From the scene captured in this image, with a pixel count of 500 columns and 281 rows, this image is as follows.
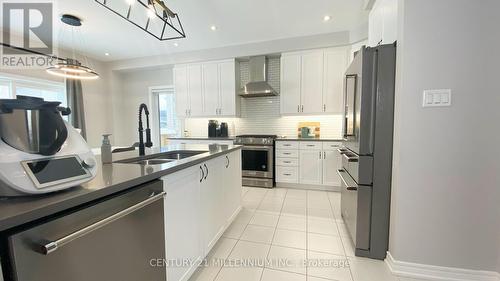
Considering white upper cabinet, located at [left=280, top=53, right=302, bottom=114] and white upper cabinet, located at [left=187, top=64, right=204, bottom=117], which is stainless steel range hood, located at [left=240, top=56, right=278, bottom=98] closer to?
white upper cabinet, located at [left=280, top=53, right=302, bottom=114]

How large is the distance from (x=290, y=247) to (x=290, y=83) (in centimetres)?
301

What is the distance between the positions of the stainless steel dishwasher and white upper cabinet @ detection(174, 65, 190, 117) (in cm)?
393

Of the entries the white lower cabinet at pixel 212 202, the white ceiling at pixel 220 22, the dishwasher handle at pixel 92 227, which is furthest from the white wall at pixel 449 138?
the dishwasher handle at pixel 92 227

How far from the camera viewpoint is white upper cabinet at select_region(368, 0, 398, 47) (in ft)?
5.72

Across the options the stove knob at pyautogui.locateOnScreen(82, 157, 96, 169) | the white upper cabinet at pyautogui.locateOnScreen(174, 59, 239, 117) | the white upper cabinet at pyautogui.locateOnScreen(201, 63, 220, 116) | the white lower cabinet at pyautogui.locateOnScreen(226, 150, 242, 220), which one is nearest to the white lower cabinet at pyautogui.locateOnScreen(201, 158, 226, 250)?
the white lower cabinet at pyautogui.locateOnScreen(226, 150, 242, 220)

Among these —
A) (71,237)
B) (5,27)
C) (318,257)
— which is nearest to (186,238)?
(71,237)

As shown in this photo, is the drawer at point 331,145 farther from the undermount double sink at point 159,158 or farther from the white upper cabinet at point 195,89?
the white upper cabinet at point 195,89

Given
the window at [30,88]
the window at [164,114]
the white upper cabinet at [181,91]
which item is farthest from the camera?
the window at [164,114]

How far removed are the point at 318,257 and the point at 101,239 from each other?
5.62 ft

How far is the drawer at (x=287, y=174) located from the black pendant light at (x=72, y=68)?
324cm

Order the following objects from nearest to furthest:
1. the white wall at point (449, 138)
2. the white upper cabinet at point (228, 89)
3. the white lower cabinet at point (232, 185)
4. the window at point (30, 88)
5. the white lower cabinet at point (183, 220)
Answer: the white lower cabinet at point (183, 220) < the white wall at point (449, 138) < the white lower cabinet at point (232, 185) < the window at point (30, 88) < the white upper cabinet at point (228, 89)

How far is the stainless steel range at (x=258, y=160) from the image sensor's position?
3982 mm

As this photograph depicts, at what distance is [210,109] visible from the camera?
4656mm

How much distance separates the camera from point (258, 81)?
167 inches
